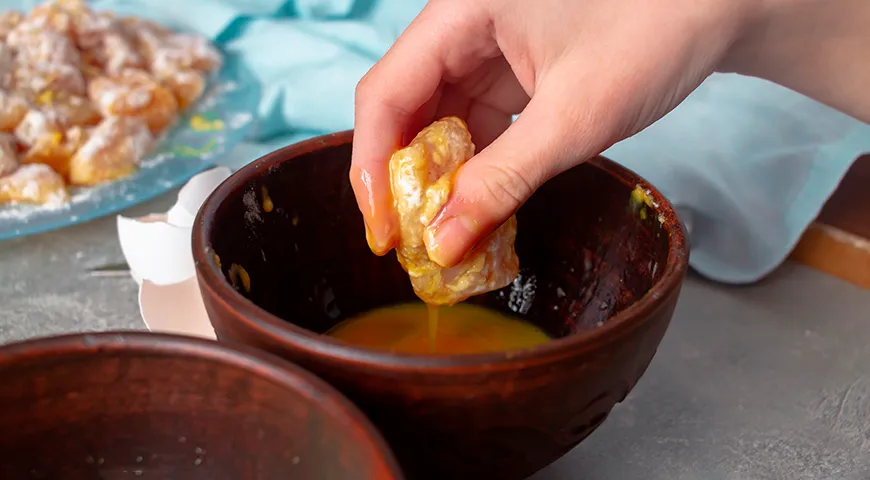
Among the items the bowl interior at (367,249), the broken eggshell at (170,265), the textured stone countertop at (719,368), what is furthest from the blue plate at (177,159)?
the bowl interior at (367,249)

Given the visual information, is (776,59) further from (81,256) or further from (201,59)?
(201,59)

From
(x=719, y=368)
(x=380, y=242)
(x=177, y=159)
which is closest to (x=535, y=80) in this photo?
(x=380, y=242)

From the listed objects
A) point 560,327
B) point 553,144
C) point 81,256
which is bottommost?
point 81,256

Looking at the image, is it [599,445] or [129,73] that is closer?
[599,445]

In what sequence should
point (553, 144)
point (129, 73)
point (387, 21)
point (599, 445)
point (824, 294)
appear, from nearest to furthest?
1. point (553, 144)
2. point (599, 445)
3. point (824, 294)
4. point (129, 73)
5. point (387, 21)

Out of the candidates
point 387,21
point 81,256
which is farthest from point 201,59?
point 81,256

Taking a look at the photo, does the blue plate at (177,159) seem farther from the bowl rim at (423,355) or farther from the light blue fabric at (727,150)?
the bowl rim at (423,355)
